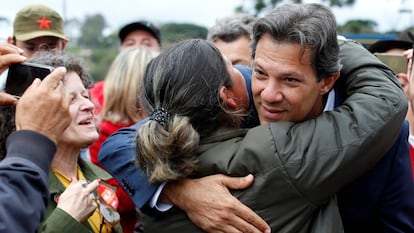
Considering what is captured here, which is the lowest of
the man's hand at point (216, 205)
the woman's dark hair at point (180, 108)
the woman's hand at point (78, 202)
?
the woman's hand at point (78, 202)

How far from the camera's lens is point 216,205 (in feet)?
6.56

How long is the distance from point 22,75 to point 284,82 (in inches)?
35.4

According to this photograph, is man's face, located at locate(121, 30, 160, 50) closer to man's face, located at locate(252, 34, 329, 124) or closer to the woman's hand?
the woman's hand

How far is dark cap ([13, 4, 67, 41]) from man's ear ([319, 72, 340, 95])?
10.1 ft

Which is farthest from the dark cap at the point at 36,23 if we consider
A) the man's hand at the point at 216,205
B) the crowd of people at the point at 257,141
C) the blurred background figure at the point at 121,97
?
the man's hand at the point at 216,205

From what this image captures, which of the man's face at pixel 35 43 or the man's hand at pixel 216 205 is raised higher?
the man's hand at pixel 216 205

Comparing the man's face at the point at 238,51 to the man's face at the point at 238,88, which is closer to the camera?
the man's face at the point at 238,88

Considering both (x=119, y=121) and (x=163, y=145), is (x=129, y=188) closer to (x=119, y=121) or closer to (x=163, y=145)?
(x=163, y=145)

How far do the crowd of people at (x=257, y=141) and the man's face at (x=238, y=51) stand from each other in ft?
7.09

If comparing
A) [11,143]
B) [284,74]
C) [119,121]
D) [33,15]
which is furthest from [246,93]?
[33,15]

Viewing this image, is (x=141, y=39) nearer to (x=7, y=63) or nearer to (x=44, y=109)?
(x=7, y=63)

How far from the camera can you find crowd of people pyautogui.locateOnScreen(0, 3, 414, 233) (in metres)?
1.84

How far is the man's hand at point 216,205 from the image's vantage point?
Result: 6.38 ft

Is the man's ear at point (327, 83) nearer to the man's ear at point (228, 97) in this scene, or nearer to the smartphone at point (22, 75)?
the man's ear at point (228, 97)
